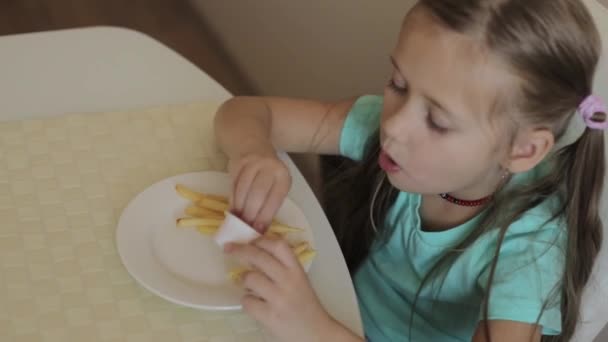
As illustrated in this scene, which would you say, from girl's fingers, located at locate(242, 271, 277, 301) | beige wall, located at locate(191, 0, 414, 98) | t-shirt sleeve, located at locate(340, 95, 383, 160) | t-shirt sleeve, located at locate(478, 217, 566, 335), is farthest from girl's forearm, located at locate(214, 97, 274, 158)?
beige wall, located at locate(191, 0, 414, 98)

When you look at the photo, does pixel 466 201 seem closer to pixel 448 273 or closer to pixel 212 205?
pixel 448 273

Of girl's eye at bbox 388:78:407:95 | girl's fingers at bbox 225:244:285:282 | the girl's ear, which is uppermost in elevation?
girl's eye at bbox 388:78:407:95

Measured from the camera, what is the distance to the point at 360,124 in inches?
41.9

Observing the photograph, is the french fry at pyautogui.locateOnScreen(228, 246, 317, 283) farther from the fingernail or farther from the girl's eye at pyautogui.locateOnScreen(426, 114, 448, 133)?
the girl's eye at pyautogui.locateOnScreen(426, 114, 448, 133)

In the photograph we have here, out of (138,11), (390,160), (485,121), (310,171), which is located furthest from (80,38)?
(138,11)

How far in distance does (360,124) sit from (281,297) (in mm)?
378

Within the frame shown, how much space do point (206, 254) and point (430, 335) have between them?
378 millimetres

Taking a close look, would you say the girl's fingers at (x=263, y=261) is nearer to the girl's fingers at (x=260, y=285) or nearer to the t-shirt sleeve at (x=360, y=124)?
the girl's fingers at (x=260, y=285)

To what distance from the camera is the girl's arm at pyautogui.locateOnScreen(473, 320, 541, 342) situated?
85 centimetres

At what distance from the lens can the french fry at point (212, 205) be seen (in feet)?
2.86

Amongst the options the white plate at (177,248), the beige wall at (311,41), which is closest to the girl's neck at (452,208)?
the white plate at (177,248)

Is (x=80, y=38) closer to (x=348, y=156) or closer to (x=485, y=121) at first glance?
(x=348, y=156)

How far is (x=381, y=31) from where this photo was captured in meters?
1.44

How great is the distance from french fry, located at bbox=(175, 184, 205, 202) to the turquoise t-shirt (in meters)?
0.28
